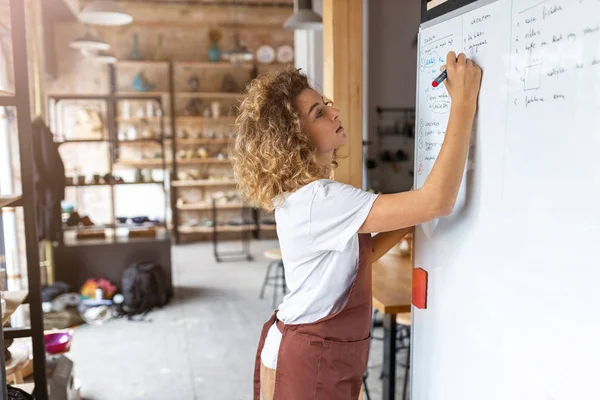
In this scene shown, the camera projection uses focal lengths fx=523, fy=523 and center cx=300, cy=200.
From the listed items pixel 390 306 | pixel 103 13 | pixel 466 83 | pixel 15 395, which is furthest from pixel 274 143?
pixel 103 13

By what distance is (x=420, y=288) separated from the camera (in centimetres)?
151

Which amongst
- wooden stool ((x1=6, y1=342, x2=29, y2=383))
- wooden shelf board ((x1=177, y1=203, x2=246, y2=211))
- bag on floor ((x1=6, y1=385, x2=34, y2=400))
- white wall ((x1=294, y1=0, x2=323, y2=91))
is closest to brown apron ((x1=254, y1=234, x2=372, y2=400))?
bag on floor ((x1=6, y1=385, x2=34, y2=400))

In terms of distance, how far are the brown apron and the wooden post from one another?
0.61 m

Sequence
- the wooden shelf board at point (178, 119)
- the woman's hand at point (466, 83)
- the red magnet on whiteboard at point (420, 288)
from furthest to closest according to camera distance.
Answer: the wooden shelf board at point (178, 119), the red magnet on whiteboard at point (420, 288), the woman's hand at point (466, 83)

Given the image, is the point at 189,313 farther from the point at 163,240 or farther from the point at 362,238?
the point at 362,238

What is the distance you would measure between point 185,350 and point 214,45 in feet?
16.5

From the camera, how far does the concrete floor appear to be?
3111 millimetres

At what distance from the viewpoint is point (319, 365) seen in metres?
1.36

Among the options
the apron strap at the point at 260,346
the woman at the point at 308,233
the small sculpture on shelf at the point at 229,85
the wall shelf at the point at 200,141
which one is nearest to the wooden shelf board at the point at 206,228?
the wall shelf at the point at 200,141

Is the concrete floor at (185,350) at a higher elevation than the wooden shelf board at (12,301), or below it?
below

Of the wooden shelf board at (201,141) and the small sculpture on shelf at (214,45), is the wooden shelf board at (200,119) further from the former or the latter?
the small sculpture on shelf at (214,45)

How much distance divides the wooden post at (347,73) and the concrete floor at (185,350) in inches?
63.2

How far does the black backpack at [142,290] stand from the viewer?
14.5ft

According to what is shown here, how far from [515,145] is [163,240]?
4163mm
